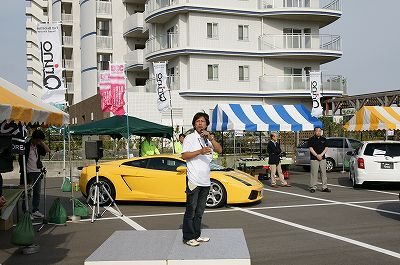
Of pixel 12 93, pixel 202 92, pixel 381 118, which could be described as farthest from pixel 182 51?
pixel 12 93

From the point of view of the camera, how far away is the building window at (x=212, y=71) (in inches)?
1436

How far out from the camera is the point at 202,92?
35.8 m

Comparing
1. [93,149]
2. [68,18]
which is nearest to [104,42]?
[68,18]

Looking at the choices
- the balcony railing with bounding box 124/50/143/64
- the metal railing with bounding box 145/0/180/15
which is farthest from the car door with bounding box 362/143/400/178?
the balcony railing with bounding box 124/50/143/64

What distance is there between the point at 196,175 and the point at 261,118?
12300 mm

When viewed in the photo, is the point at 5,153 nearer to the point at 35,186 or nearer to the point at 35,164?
the point at 35,164

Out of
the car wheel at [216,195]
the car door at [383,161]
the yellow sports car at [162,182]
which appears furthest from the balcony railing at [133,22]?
the car wheel at [216,195]

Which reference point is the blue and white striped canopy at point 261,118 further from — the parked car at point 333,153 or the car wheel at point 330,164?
the car wheel at point 330,164

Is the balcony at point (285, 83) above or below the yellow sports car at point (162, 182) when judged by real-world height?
above

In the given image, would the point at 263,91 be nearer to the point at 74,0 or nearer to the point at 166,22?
the point at 166,22

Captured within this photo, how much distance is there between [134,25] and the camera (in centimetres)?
4288

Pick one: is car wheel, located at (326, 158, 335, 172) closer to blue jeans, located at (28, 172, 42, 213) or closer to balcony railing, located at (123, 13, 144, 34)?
blue jeans, located at (28, 172, 42, 213)

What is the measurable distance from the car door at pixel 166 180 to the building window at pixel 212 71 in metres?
24.9

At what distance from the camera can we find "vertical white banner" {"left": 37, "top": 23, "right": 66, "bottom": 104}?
14297 millimetres
